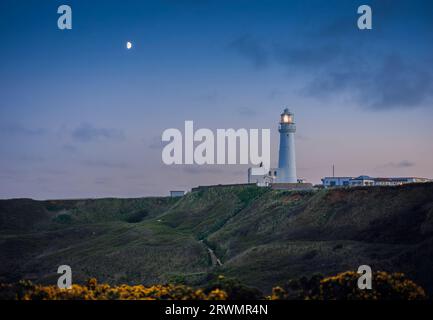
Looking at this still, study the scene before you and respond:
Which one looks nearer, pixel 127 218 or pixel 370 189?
pixel 370 189

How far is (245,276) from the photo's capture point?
51.6m

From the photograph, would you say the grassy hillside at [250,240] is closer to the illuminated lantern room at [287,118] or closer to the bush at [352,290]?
the bush at [352,290]

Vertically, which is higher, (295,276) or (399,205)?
(399,205)

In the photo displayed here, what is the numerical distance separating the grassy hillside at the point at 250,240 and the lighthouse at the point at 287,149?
20.7 ft

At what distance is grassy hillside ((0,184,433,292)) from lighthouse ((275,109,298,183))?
20.7ft

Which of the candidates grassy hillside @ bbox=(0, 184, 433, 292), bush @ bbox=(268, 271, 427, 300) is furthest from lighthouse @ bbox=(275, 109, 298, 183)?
bush @ bbox=(268, 271, 427, 300)

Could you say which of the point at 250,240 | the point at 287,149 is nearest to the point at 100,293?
the point at 250,240

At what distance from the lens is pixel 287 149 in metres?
108

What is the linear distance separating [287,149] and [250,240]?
36104mm

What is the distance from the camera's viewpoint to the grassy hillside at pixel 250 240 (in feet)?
171
